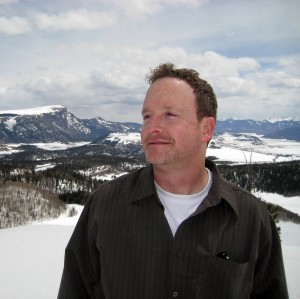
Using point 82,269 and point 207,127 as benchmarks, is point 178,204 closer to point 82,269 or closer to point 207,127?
point 207,127

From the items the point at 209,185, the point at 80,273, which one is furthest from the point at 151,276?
the point at 209,185

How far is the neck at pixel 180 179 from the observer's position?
292 centimetres

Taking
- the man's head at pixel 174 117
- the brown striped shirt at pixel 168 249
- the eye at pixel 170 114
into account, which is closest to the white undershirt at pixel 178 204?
the brown striped shirt at pixel 168 249

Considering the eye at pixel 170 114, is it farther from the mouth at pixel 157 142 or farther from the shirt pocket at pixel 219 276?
the shirt pocket at pixel 219 276

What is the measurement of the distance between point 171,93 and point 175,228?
1.21 meters

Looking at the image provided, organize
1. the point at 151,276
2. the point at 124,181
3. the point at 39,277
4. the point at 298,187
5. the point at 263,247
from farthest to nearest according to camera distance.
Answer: the point at 298,187 → the point at 39,277 → the point at 124,181 → the point at 263,247 → the point at 151,276

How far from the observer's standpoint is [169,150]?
2.75 metres

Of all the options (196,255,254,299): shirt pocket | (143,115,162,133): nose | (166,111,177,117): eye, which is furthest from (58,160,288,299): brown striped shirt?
(166,111,177,117): eye

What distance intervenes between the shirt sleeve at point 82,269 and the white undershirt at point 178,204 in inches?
30.4

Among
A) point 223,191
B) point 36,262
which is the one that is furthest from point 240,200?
point 36,262

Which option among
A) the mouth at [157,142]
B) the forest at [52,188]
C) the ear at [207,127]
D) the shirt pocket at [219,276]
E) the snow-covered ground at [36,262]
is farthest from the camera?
the forest at [52,188]

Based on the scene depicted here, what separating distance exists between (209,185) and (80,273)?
4.89ft

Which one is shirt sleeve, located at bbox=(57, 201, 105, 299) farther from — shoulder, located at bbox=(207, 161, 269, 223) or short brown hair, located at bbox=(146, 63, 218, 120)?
short brown hair, located at bbox=(146, 63, 218, 120)

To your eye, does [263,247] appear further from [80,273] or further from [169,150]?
[80,273]
